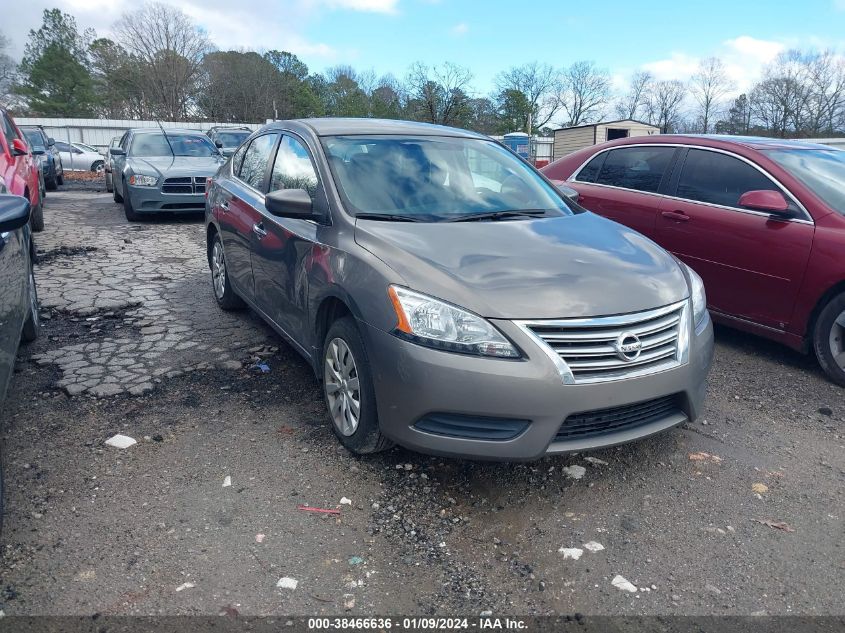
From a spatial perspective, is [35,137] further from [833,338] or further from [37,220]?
[833,338]

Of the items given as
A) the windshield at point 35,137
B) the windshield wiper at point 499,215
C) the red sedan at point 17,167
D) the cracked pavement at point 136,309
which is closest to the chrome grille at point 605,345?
the windshield wiper at point 499,215

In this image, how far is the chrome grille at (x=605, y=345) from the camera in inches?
110

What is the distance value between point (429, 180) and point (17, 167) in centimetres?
659

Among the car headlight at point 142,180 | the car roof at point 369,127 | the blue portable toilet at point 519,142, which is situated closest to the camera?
the car roof at point 369,127

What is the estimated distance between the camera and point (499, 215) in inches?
149

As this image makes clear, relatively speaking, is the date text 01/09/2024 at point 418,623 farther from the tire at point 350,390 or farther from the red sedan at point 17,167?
the red sedan at point 17,167

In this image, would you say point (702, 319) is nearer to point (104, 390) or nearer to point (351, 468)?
point (351, 468)

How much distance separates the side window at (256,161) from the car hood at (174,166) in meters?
6.15

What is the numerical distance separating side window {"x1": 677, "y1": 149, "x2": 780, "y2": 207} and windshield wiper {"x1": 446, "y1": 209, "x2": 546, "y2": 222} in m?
2.05

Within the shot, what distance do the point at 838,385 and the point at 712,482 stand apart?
6.06 ft

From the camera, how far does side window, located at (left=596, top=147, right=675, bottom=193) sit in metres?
5.77

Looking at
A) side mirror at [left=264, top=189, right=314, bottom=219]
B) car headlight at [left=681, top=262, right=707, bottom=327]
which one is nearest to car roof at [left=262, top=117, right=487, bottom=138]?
side mirror at [left=264, top=189, right=314, bottom=219]

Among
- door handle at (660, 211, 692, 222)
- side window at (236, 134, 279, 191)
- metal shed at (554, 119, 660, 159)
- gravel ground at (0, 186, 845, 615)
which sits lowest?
gravel ground at (0, 186, 845, 615)

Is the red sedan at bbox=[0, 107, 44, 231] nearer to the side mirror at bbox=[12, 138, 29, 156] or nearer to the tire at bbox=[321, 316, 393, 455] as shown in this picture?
the side mirror at bbox=[12, 138, 29, 156]
